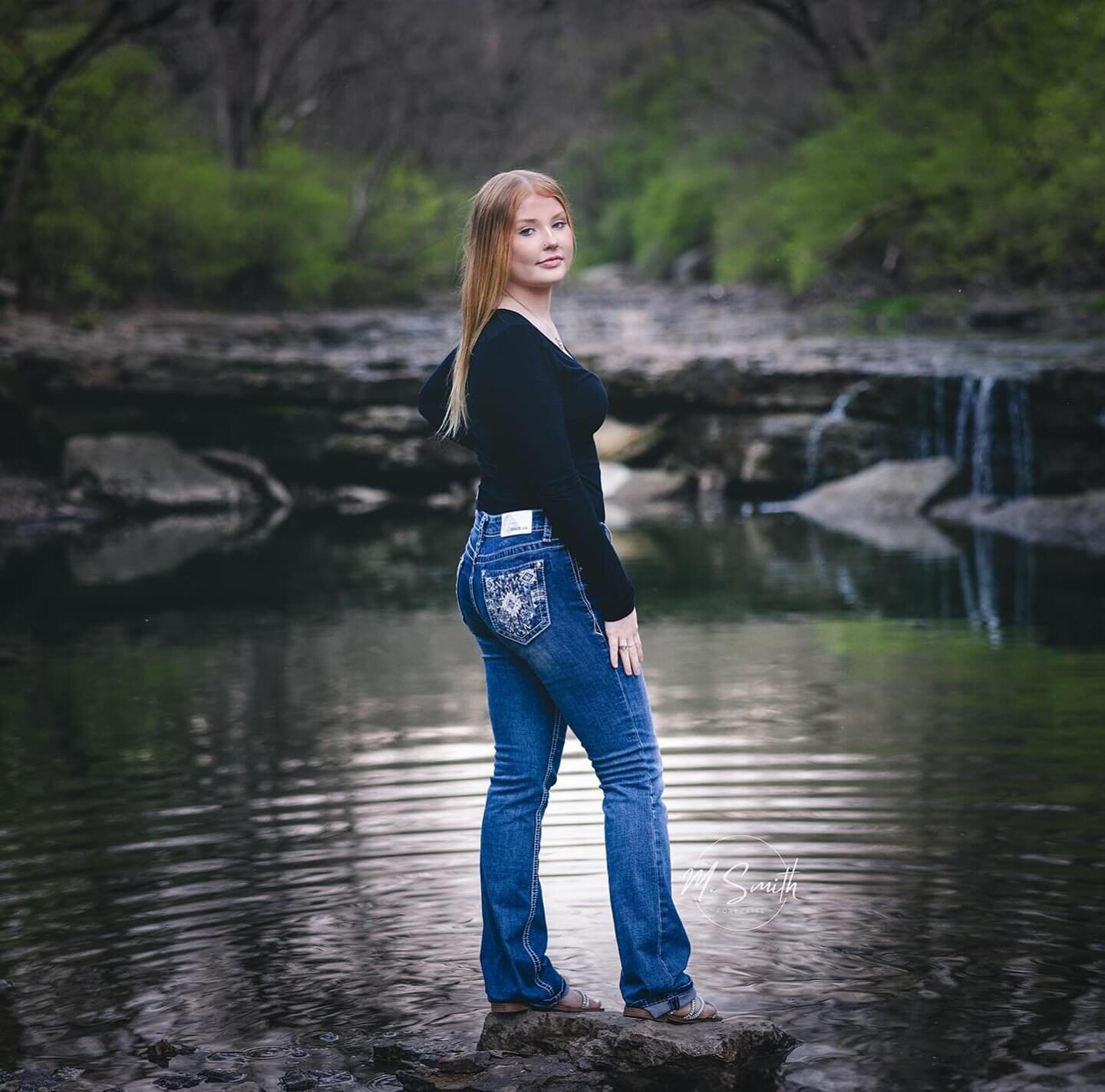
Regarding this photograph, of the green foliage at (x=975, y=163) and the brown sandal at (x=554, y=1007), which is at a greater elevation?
the green foliage at (x=975, y=163)

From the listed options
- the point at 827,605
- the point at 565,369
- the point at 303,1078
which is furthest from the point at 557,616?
the point at 827,605

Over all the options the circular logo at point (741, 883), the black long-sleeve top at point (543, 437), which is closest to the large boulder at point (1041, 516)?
the circular logo at point (741, 883)

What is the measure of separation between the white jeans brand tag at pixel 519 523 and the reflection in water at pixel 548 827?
1110 millimetres

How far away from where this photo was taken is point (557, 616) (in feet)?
11.2

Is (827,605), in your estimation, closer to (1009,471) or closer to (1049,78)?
(1009,471)

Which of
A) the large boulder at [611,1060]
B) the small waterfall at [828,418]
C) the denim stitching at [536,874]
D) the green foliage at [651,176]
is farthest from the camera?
the green foliage at [651,176]

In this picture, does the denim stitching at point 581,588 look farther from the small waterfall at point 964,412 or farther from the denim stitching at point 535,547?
the small waterfall at point 964,412

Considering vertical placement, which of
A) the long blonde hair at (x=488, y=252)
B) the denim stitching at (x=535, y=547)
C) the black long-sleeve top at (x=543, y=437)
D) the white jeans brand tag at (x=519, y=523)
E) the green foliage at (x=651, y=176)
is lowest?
the denim stitching at (x=535, y=547)

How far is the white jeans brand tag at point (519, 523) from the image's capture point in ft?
11.3

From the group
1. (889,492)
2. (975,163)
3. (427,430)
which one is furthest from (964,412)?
(975,163)

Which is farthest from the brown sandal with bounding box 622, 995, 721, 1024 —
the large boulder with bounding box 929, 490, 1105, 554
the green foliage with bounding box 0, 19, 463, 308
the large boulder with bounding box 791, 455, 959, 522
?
the green foliage with bounding box 0, 19, 463, 308

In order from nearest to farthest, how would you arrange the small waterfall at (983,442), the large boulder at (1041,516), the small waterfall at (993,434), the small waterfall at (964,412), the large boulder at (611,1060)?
the large boulder at (611,1060) → the large boulder at (1041,516) → the small waterfall at (993,434) → the small waterfall at (983,442) → the small waterfall at (964,412)

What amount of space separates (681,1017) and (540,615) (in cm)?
88

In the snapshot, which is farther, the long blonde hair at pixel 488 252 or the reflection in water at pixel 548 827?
the reflection in water at pixel 548 827
